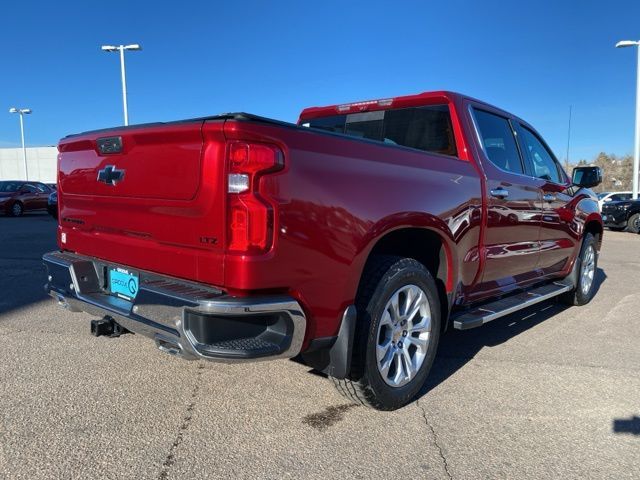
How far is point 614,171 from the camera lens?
212 feet

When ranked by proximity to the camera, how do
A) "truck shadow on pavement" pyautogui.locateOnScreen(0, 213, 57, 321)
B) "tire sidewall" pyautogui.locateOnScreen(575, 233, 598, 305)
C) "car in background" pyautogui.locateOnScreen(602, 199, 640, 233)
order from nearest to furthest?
"truck shadow on pavement" pyautogui.locateOnScreen(0, 213, 57, 321)
"tire sidewall" pyautogui.locateOnScreen(575, 233, 598, 305)
"car in background" pyautogui.locateOnScreen(602, 199, 640, 233)

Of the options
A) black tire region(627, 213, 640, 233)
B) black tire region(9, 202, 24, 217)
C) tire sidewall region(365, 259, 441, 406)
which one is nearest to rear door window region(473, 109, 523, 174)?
tire sidewall region(365, 259, 441, 406)

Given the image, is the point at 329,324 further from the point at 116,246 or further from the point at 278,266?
the point at 116,246

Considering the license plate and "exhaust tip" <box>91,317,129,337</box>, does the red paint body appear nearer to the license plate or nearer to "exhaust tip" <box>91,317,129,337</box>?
the license plate

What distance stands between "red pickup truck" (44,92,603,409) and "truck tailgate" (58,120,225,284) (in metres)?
0.01

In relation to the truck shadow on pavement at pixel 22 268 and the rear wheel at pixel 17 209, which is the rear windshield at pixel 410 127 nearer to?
the truck shadow on pavement at pixel 22 268

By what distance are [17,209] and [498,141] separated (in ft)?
72.2

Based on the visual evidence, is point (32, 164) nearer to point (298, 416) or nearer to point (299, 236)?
point (298, 416)

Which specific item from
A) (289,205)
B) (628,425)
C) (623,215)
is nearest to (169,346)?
(289,205)

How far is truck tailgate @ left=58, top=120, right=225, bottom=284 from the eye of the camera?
2488mm

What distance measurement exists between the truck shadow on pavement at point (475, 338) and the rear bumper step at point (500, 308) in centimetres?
45

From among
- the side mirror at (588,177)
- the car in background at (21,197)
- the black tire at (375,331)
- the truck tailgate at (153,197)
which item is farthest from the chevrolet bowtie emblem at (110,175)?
→ the car in background at (21,197)

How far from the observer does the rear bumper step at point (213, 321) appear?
2.40 meters

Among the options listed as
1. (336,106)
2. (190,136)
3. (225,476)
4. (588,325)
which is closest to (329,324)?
(225,476)
